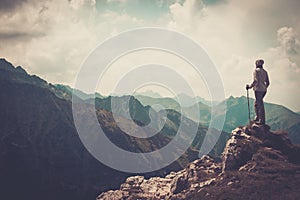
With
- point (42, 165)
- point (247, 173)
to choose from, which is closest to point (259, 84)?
point (247, 173)

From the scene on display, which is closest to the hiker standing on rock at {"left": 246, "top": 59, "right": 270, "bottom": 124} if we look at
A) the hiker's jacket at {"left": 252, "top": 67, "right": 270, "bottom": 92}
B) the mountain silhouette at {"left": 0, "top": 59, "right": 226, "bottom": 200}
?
the hiker's jacket at {"left": 252, "top": 67, "right": 270, "bottom": 92}

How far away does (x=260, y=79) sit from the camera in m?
64.1

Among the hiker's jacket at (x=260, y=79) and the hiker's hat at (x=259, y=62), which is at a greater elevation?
the hiker's hat at (x=259, y=62)

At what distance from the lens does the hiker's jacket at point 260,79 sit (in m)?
64.1

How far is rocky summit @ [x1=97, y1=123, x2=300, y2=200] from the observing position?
56.9 metres

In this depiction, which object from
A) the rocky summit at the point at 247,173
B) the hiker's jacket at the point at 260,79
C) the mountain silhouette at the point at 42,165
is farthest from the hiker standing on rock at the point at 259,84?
the mountain silhouette at the point at 42,165

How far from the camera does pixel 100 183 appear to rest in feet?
577

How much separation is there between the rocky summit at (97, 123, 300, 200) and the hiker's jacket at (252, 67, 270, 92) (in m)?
7.47

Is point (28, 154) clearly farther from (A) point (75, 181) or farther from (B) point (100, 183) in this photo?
(B) point (100, 183)

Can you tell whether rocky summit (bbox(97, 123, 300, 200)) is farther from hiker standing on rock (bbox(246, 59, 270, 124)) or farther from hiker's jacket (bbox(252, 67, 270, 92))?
hiker's jacket (bbox(252, 67, 270, 92))

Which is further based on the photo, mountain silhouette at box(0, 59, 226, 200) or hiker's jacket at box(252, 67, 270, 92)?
mountain silhouette at box(0, 59, 226, 200)

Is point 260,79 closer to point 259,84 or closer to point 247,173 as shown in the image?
point 259,84

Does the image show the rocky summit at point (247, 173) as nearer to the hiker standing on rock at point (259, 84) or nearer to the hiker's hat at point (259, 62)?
the hiker standing on rock at point (259, 84)

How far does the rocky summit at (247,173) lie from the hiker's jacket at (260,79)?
24.5 feet
